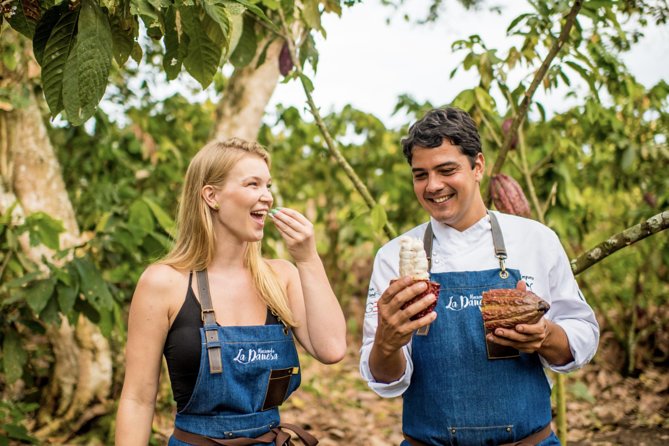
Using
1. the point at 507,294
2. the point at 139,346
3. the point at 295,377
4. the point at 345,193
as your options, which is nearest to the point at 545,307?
the point at 507,294

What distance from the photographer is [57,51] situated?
1330 millimetres

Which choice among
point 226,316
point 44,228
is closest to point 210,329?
point 226,316

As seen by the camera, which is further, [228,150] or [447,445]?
[228,150]

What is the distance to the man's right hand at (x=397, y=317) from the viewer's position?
152 centimetres

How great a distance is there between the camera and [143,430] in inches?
70.2

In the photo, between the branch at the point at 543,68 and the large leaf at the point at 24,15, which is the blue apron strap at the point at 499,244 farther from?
the large leaf at the point at 24,15

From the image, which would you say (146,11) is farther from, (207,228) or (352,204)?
(352,204)

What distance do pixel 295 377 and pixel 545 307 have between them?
2.47ft

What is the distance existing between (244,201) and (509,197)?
3.24 ft

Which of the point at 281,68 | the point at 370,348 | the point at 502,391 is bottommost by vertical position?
the point at 502,391

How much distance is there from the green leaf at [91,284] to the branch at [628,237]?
1767 mm

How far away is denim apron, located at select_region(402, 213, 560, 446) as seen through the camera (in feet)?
5.65

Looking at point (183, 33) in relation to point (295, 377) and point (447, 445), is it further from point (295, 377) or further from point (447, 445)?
point (447, 445)

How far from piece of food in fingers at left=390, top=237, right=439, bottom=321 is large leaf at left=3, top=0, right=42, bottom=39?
96 centimetres
